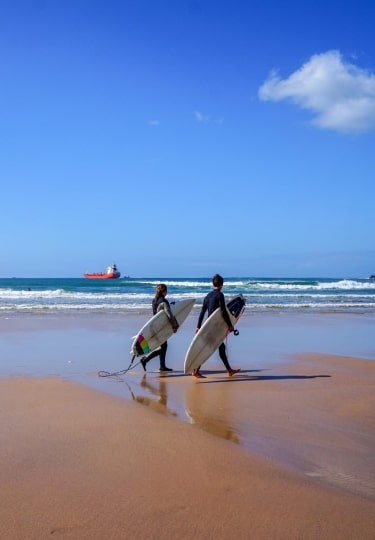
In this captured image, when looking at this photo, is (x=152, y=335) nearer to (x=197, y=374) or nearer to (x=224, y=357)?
(x=197, y=374)

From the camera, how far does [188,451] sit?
4.23m

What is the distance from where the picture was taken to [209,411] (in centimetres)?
579

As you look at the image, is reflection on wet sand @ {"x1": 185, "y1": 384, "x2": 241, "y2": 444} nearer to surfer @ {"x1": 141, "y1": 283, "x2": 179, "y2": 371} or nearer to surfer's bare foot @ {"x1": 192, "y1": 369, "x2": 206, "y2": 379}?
surfer's bare foot @ {"x1": 192, "y1": 369, "x2": 206, "y2": 379}

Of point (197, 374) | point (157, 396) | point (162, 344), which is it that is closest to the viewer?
point (157, 396)

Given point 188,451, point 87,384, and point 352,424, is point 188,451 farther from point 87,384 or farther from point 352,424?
point 87,384

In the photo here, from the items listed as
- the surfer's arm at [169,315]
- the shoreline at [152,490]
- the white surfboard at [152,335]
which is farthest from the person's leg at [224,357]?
the shoreline at [152,490]

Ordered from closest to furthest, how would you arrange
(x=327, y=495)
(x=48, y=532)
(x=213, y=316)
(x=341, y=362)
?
(x=48, y=532)
(x=327, y=495)
(x=213, y=316)
(x=341, y=362)

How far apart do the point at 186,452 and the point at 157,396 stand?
2.37 meters

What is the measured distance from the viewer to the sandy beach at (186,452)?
3068mm

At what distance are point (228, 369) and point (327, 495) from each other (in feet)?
15.2

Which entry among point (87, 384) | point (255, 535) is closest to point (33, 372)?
point (87, 384)

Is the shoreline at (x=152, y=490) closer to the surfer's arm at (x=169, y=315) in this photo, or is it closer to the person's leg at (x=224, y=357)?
the person's leg at (x=224, y=357)

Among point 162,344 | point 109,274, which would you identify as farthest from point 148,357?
point 109,274

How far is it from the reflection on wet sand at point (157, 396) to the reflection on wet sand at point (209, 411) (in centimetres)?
25
